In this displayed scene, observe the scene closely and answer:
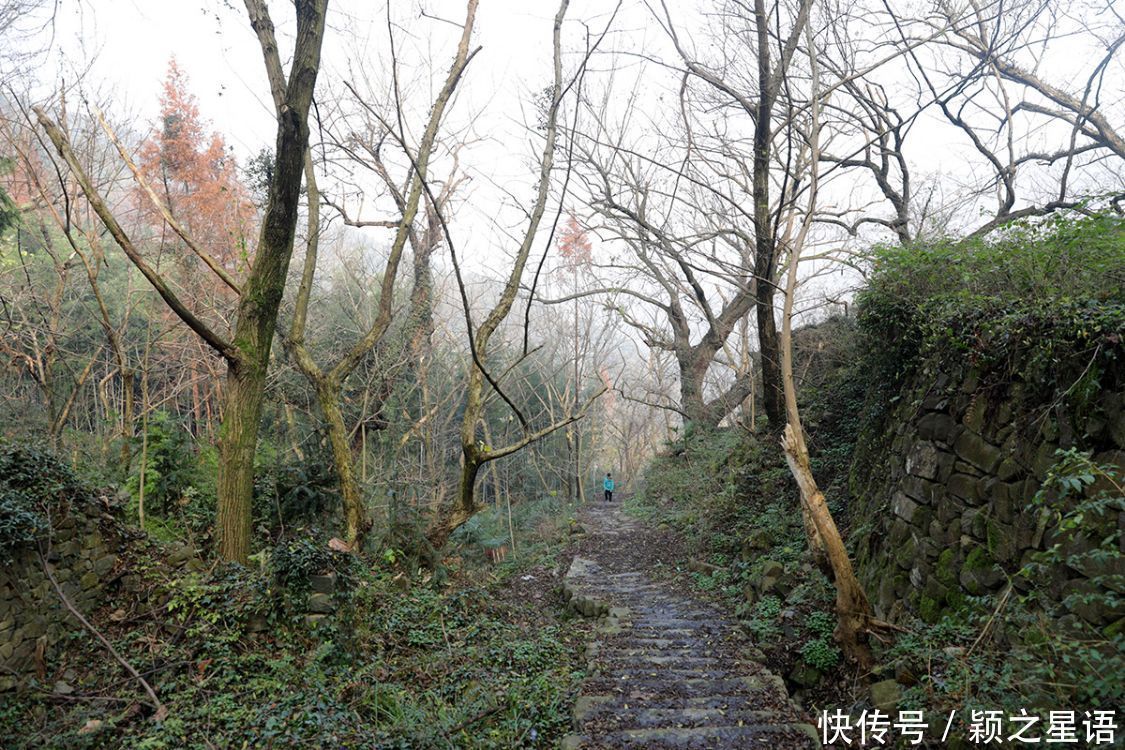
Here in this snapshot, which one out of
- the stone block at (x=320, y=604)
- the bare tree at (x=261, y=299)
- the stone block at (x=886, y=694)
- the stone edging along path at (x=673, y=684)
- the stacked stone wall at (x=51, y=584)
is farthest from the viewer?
the bare tree at (x=261, y=299)

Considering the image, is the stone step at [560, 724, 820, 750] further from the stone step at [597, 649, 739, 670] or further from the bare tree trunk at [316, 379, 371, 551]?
the bare tree trunk at [316, 379, 371, 551]

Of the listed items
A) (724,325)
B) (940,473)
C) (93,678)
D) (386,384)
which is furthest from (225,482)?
(724,325)

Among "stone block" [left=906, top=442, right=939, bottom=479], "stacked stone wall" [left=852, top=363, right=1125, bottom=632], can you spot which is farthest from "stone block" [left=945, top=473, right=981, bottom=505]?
"stone block" [left=906, top=442, right=939, bottom=479]

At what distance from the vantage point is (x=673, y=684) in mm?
5055

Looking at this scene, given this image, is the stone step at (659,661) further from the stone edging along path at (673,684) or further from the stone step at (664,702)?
the stone step at (664,702)

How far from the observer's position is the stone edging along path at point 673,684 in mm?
4152

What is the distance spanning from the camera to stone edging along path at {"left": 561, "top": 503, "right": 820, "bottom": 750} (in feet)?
13.6

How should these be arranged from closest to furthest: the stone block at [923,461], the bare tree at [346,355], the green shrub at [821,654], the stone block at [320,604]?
the stone block at [923,461] → the green shrub at [821,654] → the stone block at [320,604] → the bare tree at [346,355]

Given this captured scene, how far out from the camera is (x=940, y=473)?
489cm

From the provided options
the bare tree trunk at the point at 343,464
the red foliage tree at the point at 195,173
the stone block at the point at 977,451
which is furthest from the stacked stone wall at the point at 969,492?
the red foliage tree at the point at 195,173

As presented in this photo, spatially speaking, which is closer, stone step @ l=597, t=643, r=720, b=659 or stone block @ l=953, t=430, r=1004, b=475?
stone block @ l=953, t=430, r=1004, b=475

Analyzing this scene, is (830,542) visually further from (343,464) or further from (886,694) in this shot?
(343,464)

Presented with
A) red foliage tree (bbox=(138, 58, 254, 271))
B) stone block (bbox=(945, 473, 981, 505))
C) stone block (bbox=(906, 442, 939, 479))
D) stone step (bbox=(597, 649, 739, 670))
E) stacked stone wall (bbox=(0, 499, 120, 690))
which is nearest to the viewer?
stone block (bbox=(945, 473, 981, 505))

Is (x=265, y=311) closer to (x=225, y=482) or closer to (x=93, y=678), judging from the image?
(x=225, y=482)
